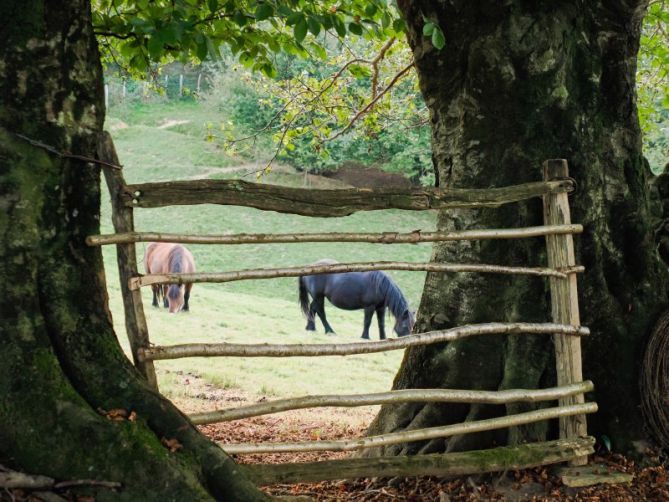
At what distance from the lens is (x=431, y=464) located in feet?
11.7

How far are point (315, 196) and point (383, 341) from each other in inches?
32.7

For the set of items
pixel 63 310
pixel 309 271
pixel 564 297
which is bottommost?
pixel 564 297

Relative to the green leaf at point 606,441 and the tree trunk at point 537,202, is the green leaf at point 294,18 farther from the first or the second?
the green leaf at point 606,441

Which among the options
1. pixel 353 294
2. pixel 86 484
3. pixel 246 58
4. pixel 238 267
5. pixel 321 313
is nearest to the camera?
pixel 86 484

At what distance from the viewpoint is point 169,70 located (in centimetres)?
4241

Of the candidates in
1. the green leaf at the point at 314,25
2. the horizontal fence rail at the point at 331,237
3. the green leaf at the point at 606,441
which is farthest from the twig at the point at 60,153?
the green leaf at the point at 606,441

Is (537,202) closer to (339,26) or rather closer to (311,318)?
(339,26)

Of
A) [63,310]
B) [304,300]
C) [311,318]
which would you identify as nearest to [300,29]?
[63,310]

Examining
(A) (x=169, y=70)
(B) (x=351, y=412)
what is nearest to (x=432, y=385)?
(B) (x=351, y=412)

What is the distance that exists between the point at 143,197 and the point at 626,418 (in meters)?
3.12

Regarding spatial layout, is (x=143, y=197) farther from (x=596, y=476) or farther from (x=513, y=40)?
(x=596, y=476)

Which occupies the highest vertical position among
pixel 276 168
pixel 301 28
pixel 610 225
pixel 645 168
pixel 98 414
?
pixel 276 168

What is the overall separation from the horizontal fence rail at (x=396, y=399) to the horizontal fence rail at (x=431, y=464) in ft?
0.83

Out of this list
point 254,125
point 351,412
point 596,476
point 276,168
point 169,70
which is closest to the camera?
point 596,476
